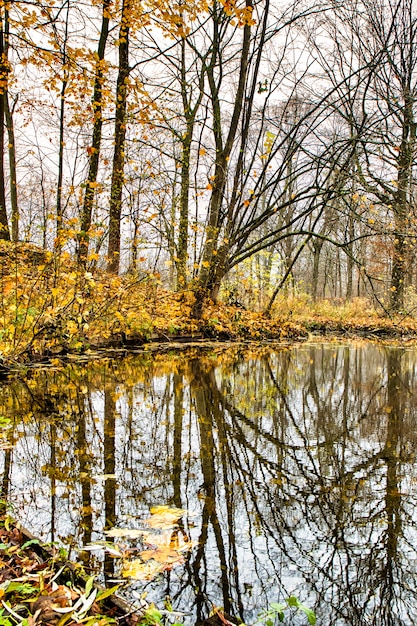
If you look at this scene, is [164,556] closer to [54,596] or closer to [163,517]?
[163,517]

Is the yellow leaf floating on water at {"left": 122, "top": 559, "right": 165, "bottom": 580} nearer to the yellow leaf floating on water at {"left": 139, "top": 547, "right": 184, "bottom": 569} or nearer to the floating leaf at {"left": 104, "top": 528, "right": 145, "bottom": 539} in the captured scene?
the yellow leaf floating on water at {"left": 139, "top": 547, "right": 184, "bottom": 569}

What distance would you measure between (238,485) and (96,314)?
Answer: 4664 mm

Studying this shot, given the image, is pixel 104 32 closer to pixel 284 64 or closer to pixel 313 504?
pixel 284 64

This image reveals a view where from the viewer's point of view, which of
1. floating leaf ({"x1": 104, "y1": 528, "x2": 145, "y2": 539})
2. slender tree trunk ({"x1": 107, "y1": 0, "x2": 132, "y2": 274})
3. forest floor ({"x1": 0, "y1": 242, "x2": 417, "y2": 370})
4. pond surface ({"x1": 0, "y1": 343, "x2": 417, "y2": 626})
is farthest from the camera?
slender tree trunk ({"x1": 107, "y1": 0, "x2": 132, "y2": 274})

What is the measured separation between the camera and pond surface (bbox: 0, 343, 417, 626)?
1.39m

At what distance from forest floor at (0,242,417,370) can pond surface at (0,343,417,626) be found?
0.84 meters

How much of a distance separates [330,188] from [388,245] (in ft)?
28.5

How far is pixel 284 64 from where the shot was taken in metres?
9.09

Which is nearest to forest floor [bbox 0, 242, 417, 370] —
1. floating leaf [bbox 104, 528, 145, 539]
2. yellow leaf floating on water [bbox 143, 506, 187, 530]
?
yellow leaf floating on water [bbox 143, 506, 187, 530]

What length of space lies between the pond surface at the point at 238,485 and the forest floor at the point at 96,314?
84 cm

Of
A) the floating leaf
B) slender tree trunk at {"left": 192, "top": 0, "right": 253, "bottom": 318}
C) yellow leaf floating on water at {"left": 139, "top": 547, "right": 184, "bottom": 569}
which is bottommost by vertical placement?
yellow leaf floating on water at {"left": 139, "top": 547, "right": 184, "bottom": 569}

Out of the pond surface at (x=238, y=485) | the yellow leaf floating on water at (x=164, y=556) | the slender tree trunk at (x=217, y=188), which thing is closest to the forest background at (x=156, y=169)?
the slender tree trunk at (x=217, y=188)

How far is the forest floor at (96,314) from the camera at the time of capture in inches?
190

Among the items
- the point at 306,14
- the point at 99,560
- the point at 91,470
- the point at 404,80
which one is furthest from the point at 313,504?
the point at 404,80
